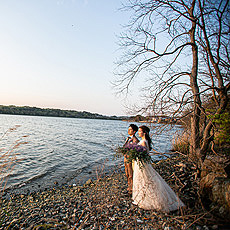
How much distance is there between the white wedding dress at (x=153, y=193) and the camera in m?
4.37

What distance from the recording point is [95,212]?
414 cm

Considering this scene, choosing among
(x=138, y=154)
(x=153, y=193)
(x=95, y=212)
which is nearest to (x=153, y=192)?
(x=153, y=193)

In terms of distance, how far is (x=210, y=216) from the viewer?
400 cm

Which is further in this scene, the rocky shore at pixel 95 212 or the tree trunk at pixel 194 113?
the tree trunk at pixel 194 113

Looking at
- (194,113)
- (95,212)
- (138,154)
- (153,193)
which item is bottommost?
(95,212)

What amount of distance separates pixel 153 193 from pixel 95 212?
166cm

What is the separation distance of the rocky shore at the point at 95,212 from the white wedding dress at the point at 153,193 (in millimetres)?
176

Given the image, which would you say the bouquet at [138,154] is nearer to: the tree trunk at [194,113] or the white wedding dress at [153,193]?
the white wedding dress at [153,193]

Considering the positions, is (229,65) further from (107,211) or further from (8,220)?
(8,220)

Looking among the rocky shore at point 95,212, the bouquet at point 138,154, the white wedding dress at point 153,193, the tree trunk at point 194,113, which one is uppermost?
the tree trunk at point 194,113

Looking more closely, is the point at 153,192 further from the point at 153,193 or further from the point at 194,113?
the point at 194,113

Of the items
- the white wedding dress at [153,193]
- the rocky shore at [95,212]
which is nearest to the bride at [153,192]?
the white wedding dress at [153,193]

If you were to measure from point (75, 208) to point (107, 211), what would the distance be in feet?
4.08

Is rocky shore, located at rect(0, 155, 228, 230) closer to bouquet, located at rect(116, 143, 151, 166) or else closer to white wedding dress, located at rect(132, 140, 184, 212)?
white wedding dress, located at rect(132, 140, 184, 212)
